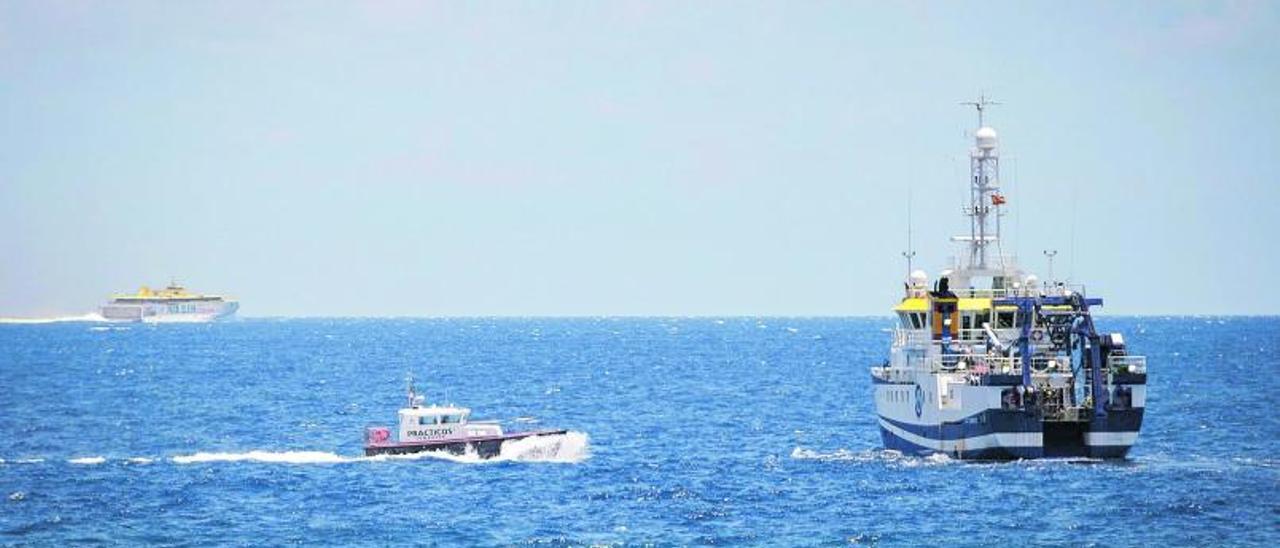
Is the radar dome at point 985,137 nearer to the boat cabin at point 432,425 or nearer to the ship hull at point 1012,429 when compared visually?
the ship hull at point 1012,429

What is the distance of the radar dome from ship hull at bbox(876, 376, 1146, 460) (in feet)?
44.1

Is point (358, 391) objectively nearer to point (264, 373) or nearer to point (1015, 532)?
point (264, 373)

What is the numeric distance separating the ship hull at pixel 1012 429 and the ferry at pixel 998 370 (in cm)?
4

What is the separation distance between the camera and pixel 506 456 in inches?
3118

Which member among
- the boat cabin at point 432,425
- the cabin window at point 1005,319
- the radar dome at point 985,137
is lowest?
the boat cabin at point 432,425

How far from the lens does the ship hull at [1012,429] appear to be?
69562 millimetres

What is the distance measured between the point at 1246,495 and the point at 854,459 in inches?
736

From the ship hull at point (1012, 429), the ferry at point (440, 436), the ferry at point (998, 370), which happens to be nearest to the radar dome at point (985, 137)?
the ferry at point (998, 370)

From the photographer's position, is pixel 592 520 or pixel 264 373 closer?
pixel 592 520

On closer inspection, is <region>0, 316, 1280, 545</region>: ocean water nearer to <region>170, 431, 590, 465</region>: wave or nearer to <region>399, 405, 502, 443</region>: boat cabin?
<region>170, 431, 590, 465</region>: wave

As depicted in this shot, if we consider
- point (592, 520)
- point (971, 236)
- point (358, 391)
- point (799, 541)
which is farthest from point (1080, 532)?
point (358, 391)

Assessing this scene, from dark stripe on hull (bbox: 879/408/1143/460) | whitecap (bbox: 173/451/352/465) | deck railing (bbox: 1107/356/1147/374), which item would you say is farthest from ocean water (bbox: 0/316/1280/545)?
deck railing (bbox: 1107/356/1147/374)

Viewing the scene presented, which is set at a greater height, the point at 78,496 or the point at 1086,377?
the point at 1086,377

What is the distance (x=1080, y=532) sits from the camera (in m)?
55.2
